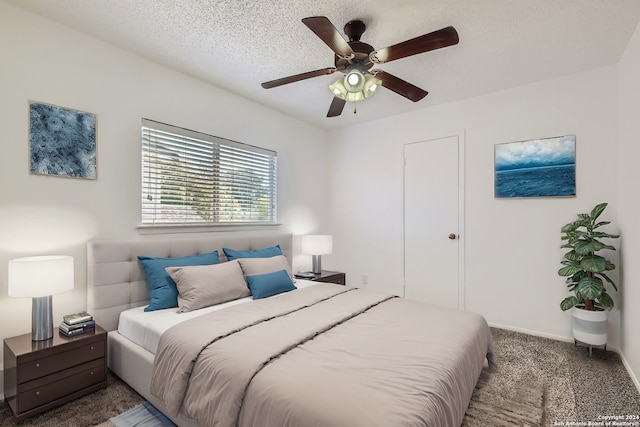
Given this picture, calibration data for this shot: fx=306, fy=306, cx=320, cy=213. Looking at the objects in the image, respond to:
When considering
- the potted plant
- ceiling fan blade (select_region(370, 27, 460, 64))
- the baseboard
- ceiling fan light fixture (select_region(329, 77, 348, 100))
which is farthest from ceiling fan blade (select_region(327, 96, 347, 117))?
the baseboard

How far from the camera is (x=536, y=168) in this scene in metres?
3.20

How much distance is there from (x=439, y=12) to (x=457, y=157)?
1939mm

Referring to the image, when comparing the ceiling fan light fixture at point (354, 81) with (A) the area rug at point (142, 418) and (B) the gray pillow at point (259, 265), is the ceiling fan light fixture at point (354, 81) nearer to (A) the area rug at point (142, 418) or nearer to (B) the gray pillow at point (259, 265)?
(B) the gray pillow at point (259, 265)

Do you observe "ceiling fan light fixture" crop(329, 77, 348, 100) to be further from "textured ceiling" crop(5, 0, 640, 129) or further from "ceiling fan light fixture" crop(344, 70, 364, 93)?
"textured ceiling" crop(5, 0, 640, 129)

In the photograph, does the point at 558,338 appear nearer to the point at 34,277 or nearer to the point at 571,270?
the point at 571,270

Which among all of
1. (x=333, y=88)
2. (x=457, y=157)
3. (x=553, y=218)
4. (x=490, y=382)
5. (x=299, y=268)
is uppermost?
(x=333, y=88)

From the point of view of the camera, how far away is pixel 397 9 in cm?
209

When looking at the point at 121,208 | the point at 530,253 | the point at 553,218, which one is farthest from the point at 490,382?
the point at 121,208

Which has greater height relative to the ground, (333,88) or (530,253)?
(333,88)

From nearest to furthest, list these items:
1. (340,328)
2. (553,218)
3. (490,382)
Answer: (340,328) < (490,382) < (553,218)

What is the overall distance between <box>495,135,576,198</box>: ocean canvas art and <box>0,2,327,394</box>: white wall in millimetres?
3185

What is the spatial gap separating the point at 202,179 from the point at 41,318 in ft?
5.63

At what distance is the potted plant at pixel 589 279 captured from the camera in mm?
2568

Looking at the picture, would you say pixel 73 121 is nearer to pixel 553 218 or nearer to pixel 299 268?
pixel 299 268
